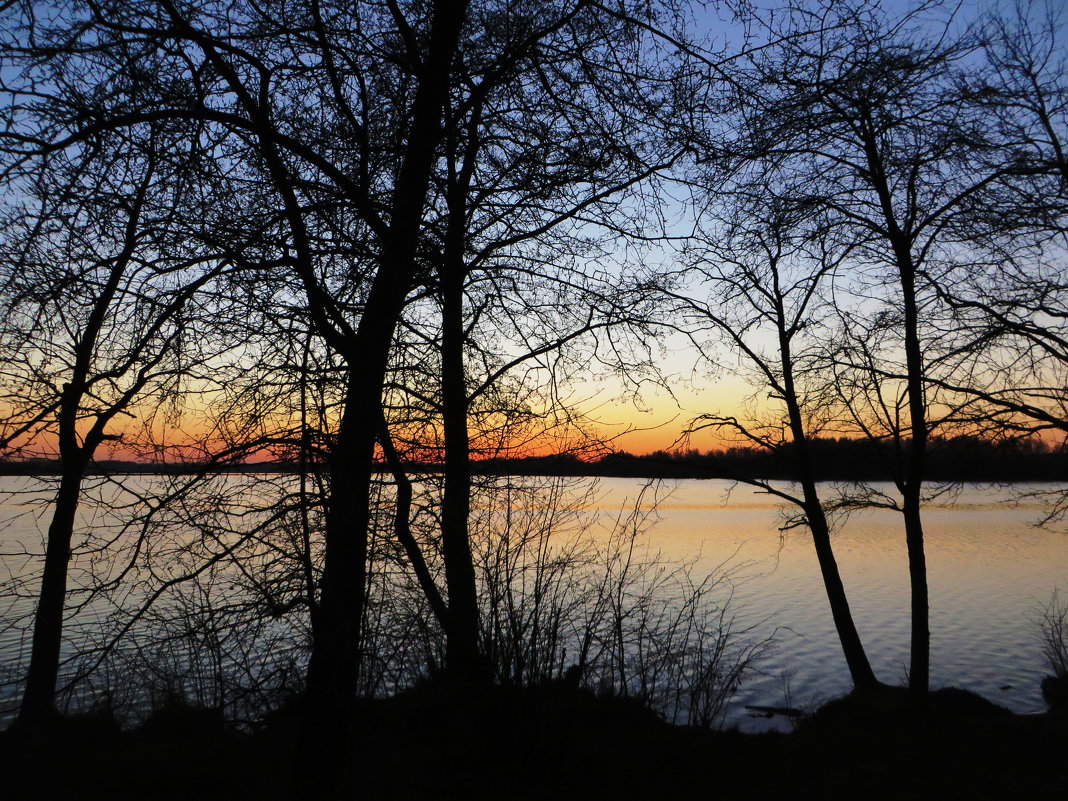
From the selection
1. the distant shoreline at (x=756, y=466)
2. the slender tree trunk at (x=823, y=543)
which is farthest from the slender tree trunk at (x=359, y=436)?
the slender tree trunk at (x=823, y=543)

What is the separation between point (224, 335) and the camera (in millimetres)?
Answer: 5793

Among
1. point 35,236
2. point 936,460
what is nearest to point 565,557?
point 35,236

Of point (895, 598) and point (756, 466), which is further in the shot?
point (895, 598)

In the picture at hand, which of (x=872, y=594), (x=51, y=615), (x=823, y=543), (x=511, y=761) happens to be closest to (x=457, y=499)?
(x=511, y=761)

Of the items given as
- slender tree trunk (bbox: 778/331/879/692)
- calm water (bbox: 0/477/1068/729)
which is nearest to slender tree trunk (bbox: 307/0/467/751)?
calm water (bbox: 0/477/1068/729)

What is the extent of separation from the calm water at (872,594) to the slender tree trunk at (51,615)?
0.91 feet

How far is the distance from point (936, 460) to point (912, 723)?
3.78 m

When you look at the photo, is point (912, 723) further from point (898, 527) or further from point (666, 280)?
point (898, 527)

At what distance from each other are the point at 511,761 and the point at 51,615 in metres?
5.10

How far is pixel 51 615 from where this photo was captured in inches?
297

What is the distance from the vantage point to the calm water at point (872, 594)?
14.0 m

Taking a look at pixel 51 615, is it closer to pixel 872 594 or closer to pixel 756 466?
pixel 756 466

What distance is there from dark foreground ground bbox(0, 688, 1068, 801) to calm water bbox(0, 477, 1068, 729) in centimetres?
158

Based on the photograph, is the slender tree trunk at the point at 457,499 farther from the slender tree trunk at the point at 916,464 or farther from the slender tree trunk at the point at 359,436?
the slender tree trunk at the point at 916,464
